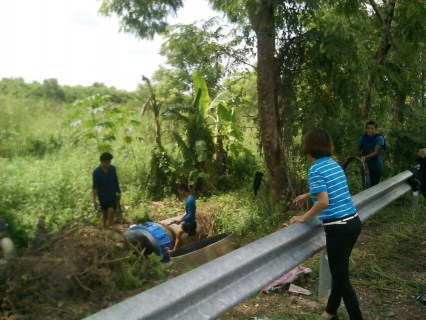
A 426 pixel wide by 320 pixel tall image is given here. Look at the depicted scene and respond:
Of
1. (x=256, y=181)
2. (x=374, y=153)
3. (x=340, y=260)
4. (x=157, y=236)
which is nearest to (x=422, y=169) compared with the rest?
(x=374, y=153)

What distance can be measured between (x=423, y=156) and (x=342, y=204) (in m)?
2.98

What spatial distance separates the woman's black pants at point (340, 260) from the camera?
3230 mm


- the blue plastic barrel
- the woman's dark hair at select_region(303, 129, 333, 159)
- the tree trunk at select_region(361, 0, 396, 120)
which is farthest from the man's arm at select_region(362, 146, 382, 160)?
the woman's dark hair at select_region(303, 129, 333, 159)

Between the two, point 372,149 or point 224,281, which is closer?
point 224,281

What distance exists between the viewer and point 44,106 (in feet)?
75.5

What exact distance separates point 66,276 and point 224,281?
82.5 inches

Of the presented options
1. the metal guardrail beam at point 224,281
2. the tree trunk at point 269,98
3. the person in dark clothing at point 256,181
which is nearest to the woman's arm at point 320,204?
the metal guardrail beam at point 224,281

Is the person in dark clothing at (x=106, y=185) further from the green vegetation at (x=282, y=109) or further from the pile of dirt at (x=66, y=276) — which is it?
the pile of dirt at (x=66, y=276)

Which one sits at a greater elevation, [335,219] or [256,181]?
[335,219]

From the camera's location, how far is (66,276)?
4.03 m

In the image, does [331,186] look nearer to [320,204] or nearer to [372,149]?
[320,204]

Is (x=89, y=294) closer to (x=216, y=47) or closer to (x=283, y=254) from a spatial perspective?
(x=283, y=254)

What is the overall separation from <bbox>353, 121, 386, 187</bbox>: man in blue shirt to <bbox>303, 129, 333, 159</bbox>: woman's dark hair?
15.4 feet

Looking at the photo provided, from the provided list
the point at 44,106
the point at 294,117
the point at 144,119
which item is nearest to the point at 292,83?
the point at 294,117
